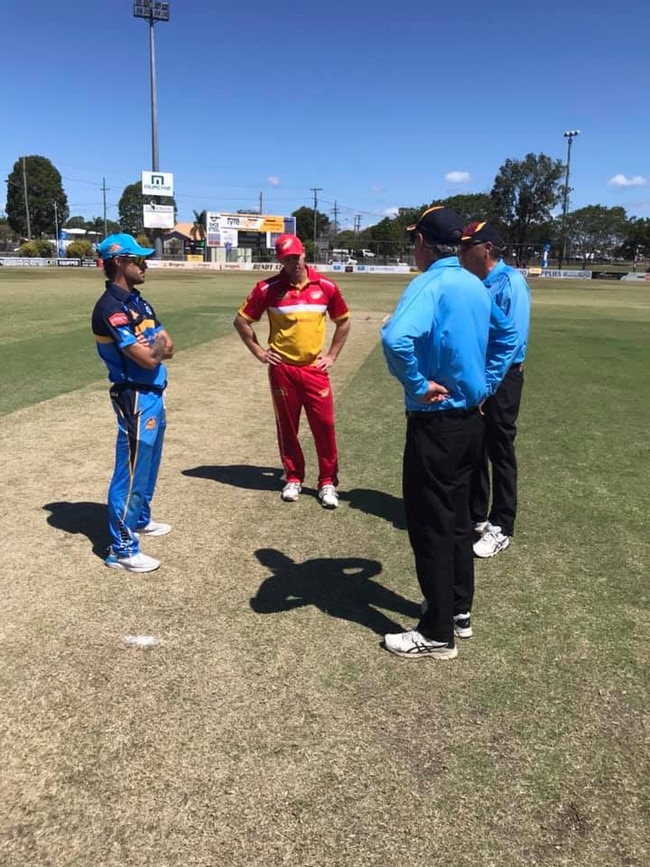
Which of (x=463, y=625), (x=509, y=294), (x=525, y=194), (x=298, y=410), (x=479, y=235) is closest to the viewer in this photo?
(x=463, y=625)

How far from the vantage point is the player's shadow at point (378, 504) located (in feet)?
16.7

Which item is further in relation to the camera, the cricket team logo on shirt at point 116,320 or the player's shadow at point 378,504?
the player's shadow at point 378,504

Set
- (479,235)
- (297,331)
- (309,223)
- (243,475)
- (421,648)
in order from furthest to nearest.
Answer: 1. (309,223)
2. (243,475)
3. (297,331)
4. (479,235)
5. (421,648)

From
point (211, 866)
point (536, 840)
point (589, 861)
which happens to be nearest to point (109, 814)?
point (211, 866)

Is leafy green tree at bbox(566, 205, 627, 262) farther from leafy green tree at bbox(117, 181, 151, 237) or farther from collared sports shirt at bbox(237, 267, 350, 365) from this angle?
collared sports shirt at bbox(237, 267, 350, 365)

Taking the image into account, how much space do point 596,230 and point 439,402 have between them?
131084 mm

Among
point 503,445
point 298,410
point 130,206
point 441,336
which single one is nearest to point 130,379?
point 298,410

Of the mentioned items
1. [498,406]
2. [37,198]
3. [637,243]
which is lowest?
[498,406]

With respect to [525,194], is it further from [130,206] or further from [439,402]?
[439,402]

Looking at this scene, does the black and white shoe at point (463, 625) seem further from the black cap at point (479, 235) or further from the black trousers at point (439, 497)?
the black cap at point (479, 235)

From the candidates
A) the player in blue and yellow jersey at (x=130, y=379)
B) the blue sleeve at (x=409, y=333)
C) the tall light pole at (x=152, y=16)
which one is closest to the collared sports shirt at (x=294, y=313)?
the player in blue and yellow jersey at (x=130, y=379)

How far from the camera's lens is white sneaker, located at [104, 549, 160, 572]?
408 centimetres

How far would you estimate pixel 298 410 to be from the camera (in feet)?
18.4

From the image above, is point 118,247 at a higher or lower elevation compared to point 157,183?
lower
